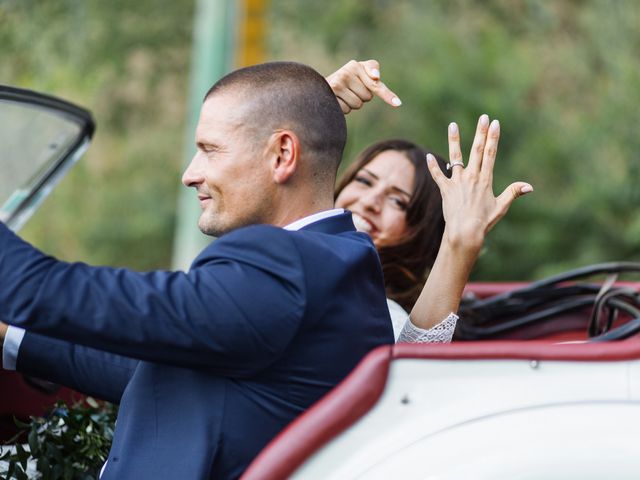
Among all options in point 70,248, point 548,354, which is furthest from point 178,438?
point 70,248

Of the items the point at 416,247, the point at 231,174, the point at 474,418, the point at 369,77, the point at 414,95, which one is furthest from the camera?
the point at 414,95

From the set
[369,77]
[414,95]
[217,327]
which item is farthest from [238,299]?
[414,95]

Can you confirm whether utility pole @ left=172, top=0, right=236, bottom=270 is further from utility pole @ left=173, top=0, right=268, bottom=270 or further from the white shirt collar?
the white shirt collar

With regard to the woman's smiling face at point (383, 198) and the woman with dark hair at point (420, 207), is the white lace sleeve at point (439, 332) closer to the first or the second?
the woman with dark hair at point (420, 207)

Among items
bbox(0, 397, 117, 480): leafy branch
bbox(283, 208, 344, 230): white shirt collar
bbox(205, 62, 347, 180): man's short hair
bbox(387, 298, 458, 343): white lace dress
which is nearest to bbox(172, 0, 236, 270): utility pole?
bbox(0, 397, 117, 480): leafy branch

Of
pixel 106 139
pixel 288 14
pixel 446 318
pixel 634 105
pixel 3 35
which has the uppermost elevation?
pixel 288 14

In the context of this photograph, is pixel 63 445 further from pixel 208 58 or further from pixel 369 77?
pixel 208 58

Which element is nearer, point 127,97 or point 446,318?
point 446,318

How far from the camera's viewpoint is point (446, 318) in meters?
2.40

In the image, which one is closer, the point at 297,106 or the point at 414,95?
the point at 297,106

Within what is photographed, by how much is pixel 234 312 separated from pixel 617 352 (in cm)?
63

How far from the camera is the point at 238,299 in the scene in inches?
72.3

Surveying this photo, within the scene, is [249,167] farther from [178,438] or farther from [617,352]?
[617,352]

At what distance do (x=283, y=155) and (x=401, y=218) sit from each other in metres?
1.50
